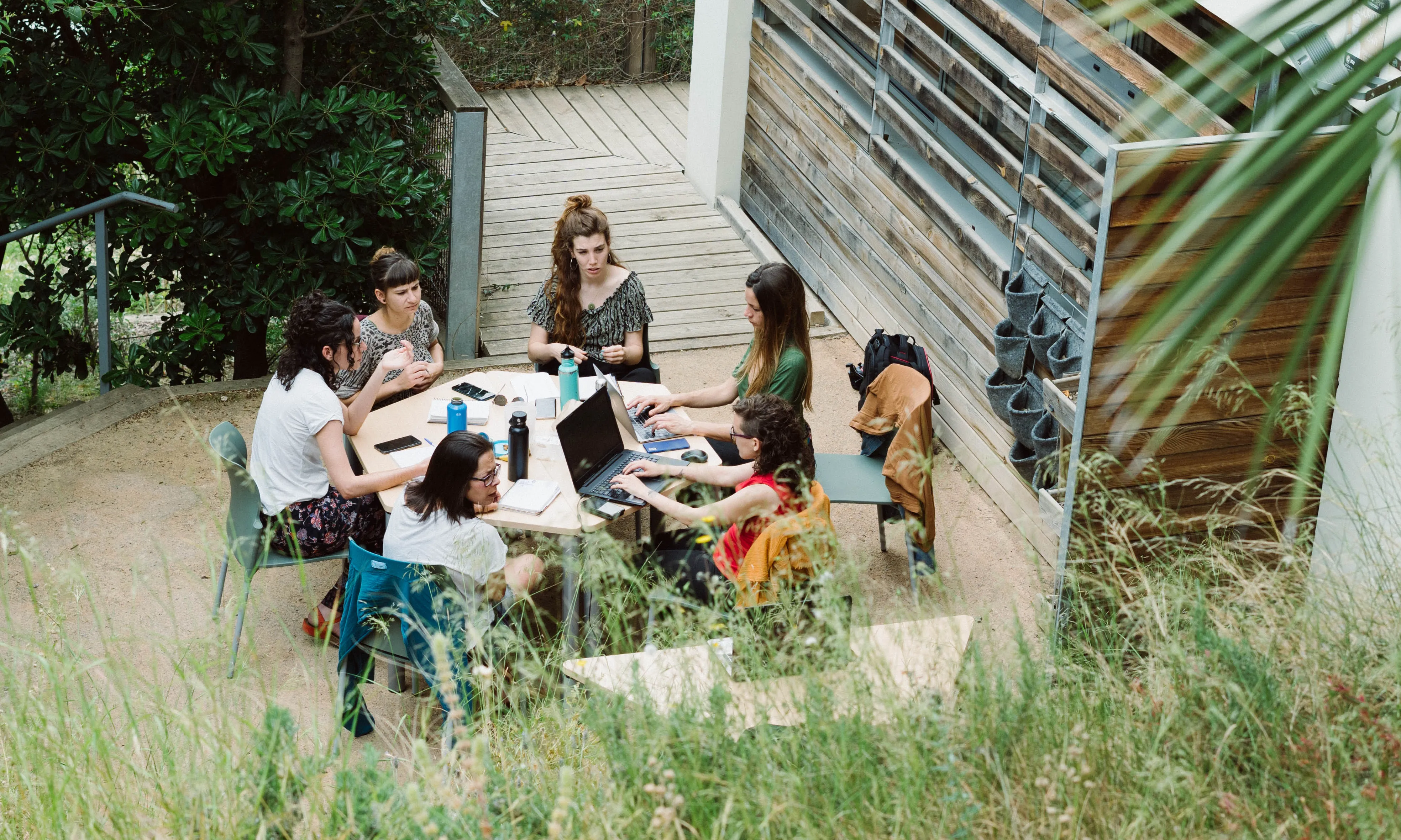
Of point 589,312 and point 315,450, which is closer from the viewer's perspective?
point 315,450

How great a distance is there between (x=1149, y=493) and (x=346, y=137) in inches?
186

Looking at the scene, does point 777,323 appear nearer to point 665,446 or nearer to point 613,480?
point 665,446

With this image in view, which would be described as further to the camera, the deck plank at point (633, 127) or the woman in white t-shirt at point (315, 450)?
the deck plank at point (633, 127)

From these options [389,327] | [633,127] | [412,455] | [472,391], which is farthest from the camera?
[633,127]

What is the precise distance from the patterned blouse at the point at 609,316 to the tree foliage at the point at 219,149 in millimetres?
1348

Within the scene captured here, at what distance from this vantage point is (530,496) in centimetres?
457

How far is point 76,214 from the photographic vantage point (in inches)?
237

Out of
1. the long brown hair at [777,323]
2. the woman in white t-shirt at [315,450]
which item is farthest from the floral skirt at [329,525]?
the long brown hair at [777,323]

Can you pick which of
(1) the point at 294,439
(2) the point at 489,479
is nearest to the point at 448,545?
(2) the point at 489,479

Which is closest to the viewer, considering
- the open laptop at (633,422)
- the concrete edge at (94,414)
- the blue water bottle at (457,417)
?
the blue water bottle at (457,417)

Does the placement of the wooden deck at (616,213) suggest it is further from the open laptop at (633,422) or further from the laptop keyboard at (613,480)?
the laptop keyboard at (613,480)

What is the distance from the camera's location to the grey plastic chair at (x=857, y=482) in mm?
5156

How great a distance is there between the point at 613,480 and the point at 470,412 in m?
0.84

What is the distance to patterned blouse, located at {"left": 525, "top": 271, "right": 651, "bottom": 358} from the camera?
5906 millimetres
